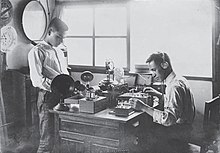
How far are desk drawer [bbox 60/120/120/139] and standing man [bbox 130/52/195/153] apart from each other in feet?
0.83

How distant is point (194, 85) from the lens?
2740 millimetres

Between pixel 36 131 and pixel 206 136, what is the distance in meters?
1.85

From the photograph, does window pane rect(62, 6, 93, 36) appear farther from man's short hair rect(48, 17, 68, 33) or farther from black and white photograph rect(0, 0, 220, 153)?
man's short hair rect(48, 17, 68, 33)

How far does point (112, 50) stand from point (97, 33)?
0.83 feet

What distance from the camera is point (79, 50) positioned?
3.27 metres

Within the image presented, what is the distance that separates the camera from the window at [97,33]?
3107 millimetres

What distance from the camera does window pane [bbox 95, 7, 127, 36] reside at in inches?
122

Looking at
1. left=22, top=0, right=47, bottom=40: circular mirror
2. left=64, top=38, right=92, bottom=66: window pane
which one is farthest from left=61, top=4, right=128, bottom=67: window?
left=22, top=0, right=47, bottom=40: circular mirror

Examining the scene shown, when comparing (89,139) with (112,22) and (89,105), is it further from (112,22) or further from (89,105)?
(112,22)

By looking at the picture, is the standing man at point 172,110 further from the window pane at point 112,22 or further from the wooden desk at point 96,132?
the window pane at point 112,22

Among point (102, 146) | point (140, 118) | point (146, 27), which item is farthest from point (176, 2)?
point (102, 146)

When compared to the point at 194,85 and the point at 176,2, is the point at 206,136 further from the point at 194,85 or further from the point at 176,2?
the point at 176,2

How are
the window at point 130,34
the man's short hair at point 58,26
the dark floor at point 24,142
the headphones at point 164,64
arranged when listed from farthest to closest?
1. the window at point 130,34
2. the man's short hair at point 58,26
3. the dark floor at point 24,142
4. the headphones at point 164,64

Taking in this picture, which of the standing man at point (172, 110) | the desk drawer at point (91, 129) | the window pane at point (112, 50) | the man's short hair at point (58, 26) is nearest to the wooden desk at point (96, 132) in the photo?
the desk drawer at point (91, 129)
